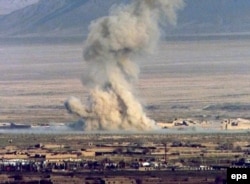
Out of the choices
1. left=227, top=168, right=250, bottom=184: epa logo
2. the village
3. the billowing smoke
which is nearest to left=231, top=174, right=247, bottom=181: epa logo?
left=227, top=168, right=250, bottom=184: epa logo

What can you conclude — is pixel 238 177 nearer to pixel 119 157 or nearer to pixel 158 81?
pixel 119 157

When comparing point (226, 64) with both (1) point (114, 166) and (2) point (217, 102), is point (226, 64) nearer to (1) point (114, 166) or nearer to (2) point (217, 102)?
(2) point (217, 102)

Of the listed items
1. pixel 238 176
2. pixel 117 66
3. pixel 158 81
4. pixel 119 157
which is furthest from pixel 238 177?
pixel 158 81

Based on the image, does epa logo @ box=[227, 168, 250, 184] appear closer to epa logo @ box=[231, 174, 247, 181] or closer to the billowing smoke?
epa logo @ box=[231, 174, 247, 181]

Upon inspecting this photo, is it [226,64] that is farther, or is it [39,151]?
[226,64]

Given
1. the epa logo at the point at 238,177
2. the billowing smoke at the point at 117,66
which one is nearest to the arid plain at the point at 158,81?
the billowing smoke at the point at 117,66

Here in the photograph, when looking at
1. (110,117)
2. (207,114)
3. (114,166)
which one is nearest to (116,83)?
(110,117)
